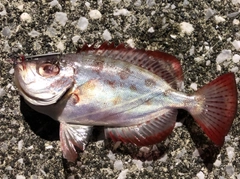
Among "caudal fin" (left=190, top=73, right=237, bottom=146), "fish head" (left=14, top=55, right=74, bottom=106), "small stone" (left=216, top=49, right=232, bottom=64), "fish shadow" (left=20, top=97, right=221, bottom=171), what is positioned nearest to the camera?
"fish head" (left=14, top=55, right=74, bottom=106)

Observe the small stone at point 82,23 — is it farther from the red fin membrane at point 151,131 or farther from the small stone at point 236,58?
the small stone at point 236,58

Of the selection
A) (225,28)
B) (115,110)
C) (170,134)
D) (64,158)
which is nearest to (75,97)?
(115,110)

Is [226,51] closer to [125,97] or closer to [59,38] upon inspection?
[125,97]

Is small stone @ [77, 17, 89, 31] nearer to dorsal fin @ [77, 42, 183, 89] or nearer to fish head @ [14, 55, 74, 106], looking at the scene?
dorsal fin @ [77, 42, 183, 89]

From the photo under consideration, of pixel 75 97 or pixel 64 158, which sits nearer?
pixel 75 97

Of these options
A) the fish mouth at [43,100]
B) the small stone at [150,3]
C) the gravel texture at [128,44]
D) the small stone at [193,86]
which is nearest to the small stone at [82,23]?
the gravel texture at [128,44]

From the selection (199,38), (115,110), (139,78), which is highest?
(199,38)

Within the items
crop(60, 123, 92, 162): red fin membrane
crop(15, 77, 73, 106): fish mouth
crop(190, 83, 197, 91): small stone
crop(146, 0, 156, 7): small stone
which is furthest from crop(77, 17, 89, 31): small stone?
crop(190, 83, 197, 91): small stone
